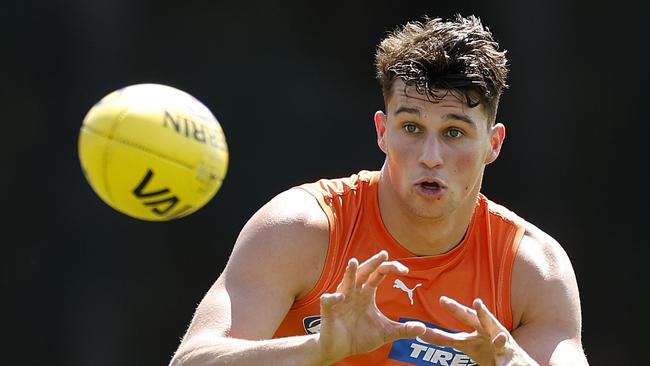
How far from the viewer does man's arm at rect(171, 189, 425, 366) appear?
3.77 meters

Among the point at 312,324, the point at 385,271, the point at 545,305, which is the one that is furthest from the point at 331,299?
the point at 545,305

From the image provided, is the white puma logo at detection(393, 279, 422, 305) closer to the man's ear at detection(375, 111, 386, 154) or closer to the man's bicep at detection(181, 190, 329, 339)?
the man's bicep at detection(181, 190, 329, 339)

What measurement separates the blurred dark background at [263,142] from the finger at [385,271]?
282 centimetres

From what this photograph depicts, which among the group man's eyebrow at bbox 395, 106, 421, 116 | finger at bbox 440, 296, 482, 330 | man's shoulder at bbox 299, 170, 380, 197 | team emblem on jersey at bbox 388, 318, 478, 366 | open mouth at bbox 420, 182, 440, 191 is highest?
man's eyebrow at bbox 395, 106, 421, 116

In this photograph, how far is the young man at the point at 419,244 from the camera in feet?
14.1

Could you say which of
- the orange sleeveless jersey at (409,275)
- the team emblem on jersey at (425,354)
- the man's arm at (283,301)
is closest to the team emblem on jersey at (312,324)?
the orange sleeveless jersey at (409,275)

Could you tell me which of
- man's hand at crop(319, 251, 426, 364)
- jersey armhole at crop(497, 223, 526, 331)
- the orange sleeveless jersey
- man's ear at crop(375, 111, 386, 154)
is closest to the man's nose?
man's ear at crop(375, 111, 386, 154)

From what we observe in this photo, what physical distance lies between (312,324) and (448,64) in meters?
1.23

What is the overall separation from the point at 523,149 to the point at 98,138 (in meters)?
3.09

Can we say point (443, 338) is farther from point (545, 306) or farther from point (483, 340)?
point (545, 306)

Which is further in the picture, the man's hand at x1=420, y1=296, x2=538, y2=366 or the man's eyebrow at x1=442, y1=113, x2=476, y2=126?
the man's eyebrow at x1=442, y1=113, x2=476, y2=126

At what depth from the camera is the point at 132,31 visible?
6379 millimetres

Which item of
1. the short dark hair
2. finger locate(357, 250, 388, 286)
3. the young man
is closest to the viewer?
finger locate(357, 250, 388, 286)

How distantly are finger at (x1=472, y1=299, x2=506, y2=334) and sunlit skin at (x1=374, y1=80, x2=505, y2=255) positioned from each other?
0.73m
